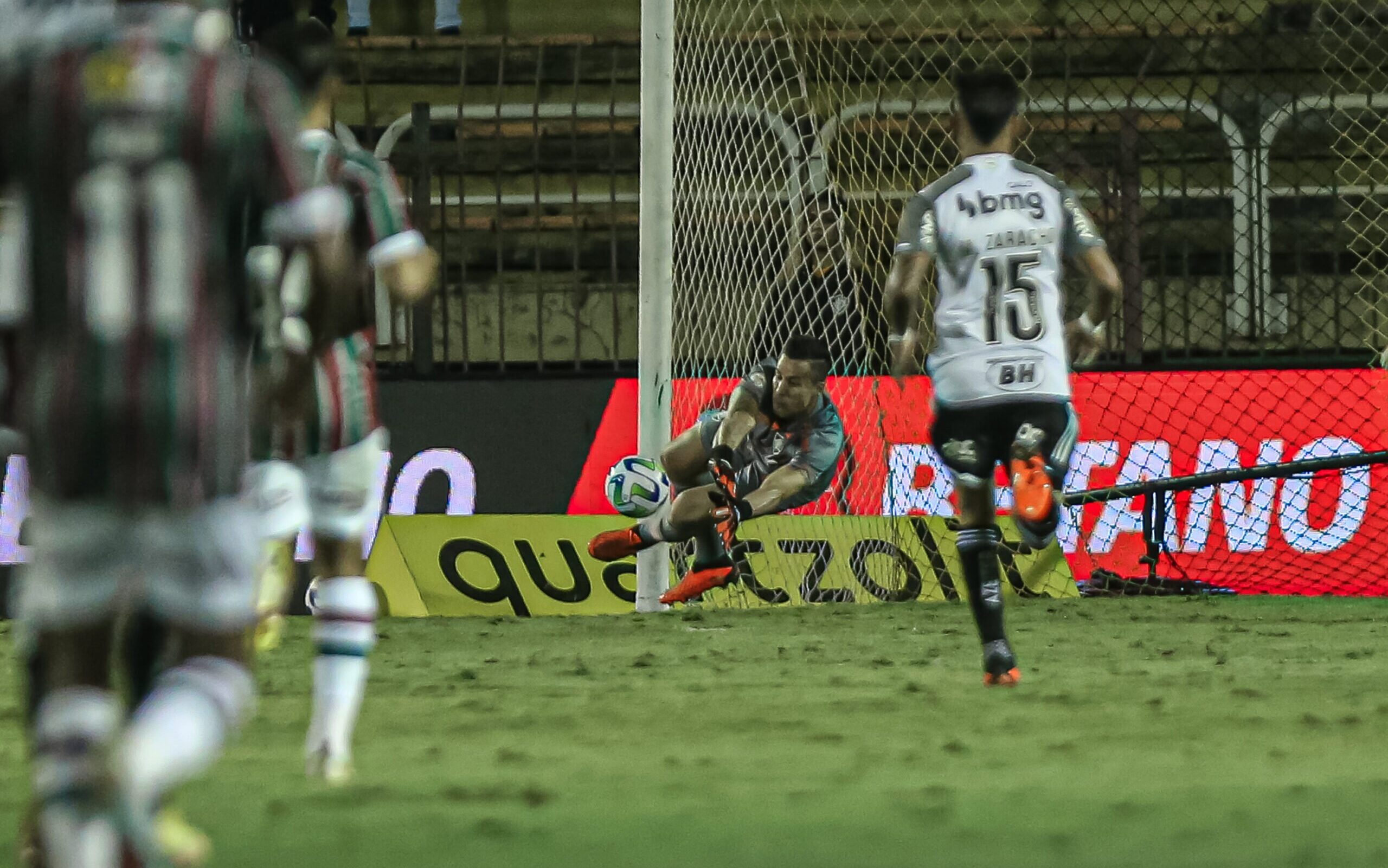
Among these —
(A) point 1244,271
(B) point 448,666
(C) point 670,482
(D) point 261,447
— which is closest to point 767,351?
(C) point 670,482

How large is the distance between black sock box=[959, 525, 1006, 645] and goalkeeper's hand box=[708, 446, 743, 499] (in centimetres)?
340

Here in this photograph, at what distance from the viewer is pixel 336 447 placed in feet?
16.2

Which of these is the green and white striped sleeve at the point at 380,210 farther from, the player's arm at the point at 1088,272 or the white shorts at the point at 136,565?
the player's arm at the point at 1088,272

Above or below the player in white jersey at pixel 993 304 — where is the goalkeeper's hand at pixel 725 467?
below

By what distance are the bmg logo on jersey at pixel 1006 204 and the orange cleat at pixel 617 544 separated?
325 centimetres

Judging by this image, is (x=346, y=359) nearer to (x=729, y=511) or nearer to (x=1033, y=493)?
(x=1033, y=493)

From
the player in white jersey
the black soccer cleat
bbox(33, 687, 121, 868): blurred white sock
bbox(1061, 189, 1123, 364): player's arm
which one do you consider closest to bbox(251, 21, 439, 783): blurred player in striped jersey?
bbox(33, 687, 121, 868): blurred white sock

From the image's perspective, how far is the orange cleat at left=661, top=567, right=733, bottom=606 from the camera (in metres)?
9.24

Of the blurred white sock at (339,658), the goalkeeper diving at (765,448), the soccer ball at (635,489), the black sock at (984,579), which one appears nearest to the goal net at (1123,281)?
the goalkeeper diving at (765,448)

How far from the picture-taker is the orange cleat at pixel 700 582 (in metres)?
9.24

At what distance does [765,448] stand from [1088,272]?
4.00 m

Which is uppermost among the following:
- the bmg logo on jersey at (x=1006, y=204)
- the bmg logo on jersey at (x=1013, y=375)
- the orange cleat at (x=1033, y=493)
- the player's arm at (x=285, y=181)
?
the bmg logo on jersey at (x=1006, y=204)

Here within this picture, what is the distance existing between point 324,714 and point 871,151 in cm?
783

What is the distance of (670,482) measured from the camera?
9719 millimetres
